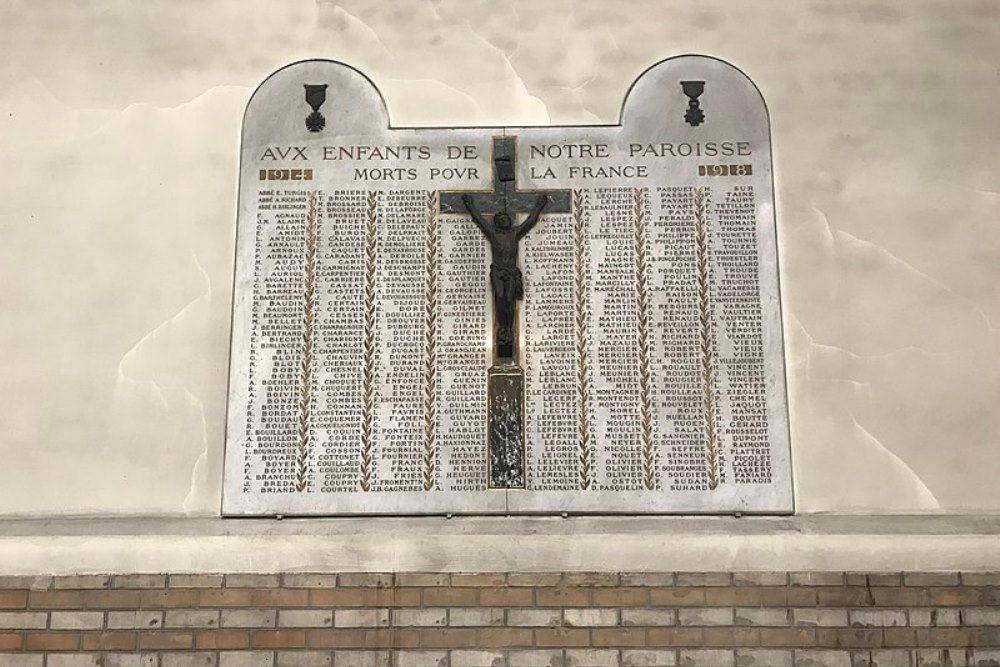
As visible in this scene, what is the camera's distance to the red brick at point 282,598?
406cm

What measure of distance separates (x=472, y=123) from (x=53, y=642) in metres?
2.58

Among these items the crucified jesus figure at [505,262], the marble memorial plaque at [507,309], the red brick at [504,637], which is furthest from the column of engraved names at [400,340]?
the red brick at [504,637]

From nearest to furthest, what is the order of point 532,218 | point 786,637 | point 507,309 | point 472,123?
point 786,637 → point 507,309 → point 532,218 → point 472,123

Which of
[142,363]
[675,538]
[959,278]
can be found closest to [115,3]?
[142,363]

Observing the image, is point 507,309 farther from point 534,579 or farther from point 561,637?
point 561,637

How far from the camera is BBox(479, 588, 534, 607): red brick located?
13.3 ft

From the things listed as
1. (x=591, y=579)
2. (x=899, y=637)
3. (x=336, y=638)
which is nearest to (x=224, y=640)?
(x=336, y=638)

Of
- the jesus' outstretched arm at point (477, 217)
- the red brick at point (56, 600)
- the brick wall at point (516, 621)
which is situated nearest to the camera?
the brick wall at point (516, 621)

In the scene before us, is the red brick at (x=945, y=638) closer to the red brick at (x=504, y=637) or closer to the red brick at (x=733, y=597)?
the red brick at (x=733, y=597)

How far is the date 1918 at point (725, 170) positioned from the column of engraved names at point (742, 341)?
0.07 metres

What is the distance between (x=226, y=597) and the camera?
4.08m

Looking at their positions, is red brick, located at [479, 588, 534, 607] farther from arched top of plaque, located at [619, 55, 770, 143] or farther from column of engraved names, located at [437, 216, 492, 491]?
arched top of plaque, located at [619, 55, 770, 143]

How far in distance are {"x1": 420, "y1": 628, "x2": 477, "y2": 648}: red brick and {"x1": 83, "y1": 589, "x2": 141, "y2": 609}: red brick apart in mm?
1080

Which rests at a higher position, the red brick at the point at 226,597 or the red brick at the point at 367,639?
the red brick at the point at 226,597
